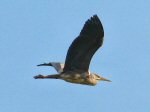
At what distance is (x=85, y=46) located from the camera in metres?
34.3

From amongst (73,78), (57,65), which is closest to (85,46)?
Answer: (73,78)

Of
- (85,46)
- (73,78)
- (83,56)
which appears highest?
(85,46)

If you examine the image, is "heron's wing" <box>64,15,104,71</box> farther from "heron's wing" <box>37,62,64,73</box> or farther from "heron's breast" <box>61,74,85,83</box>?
"heron's wing" <box>37,62,64,73</box>

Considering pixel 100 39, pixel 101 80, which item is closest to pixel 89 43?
pixel 100 39

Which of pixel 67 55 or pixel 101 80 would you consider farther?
pixel 101 80

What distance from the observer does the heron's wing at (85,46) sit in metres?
33.6

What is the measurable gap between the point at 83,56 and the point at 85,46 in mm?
625

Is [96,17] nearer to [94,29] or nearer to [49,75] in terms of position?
[94,29]

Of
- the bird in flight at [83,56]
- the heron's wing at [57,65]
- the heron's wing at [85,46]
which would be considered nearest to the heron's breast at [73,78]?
the bird in flight at [83,56]

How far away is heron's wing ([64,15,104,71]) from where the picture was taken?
33.6 meters

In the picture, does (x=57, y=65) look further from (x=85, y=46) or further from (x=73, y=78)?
(x=85, y=46)

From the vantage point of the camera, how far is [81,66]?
3522 centimetres

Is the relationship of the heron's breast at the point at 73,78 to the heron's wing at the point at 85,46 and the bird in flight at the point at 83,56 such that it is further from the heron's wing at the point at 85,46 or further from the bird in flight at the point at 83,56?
the heron's wing at the point at 85,46

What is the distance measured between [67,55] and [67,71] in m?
0.89
